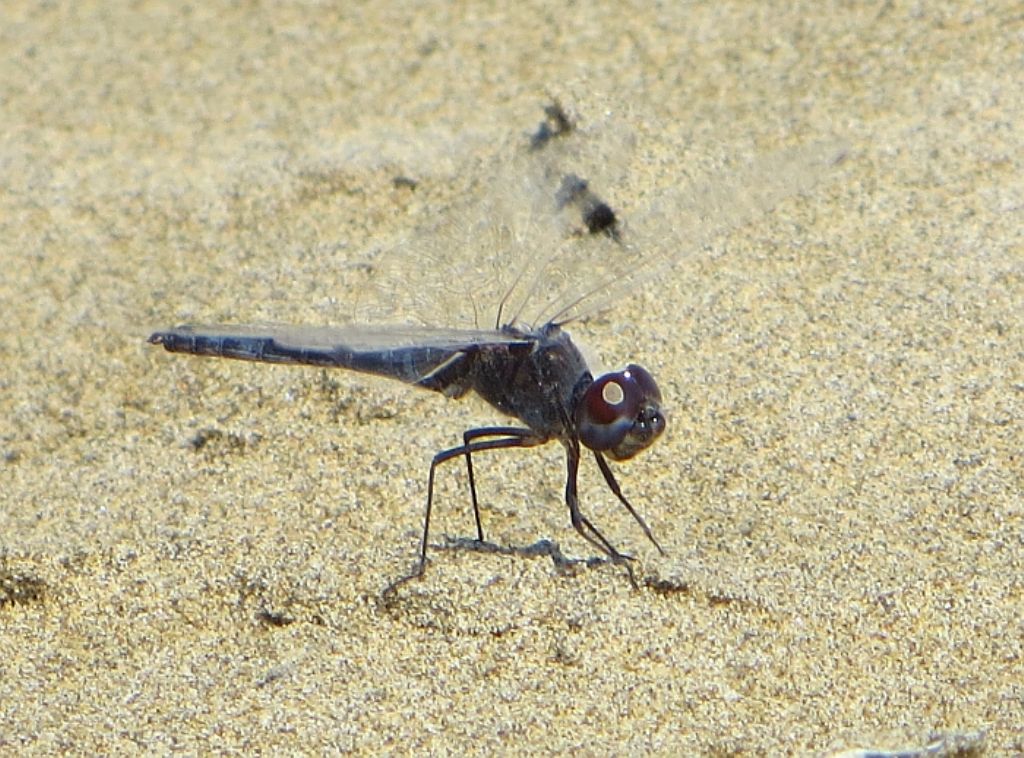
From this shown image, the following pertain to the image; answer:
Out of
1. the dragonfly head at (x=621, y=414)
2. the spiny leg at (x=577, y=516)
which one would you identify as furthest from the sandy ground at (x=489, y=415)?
the dragonfly head at (x=621, y=414)

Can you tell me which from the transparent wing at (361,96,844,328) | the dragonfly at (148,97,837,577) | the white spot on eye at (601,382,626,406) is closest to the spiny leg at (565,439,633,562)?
the dragonfly at (148,97,837,577)

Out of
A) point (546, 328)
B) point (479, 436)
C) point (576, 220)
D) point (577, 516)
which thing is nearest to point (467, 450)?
point (479, 436)

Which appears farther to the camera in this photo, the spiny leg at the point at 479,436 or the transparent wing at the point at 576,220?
the transparent wing at the point at 576,220

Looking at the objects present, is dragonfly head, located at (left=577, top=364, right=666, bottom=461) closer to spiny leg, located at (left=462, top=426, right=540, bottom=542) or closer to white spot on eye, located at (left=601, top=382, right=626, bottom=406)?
white spot on eye, located at (left=601, top=382, right=626, bottom=406)

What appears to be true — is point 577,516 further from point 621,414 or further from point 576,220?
point 576,220

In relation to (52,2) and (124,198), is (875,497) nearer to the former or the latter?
(124,198)

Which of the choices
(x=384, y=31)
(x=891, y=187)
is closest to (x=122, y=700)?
(x=891, y=187)

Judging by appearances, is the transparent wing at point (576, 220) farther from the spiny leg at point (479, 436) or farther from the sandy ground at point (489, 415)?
the spiny leg at point (479, 436)
